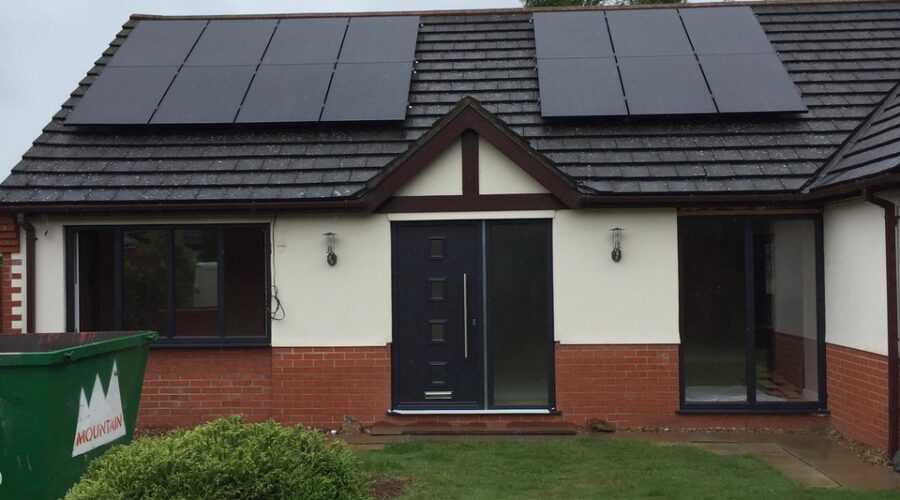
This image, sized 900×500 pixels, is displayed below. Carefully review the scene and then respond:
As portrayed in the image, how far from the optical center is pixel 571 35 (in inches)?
496

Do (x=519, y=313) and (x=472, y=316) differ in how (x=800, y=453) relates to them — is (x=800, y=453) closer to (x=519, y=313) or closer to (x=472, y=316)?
(x=519, y=313)

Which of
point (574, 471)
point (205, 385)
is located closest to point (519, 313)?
point (574, 471)

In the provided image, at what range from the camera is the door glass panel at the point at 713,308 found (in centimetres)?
991

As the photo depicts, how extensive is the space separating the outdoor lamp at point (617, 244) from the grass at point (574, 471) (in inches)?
82.2

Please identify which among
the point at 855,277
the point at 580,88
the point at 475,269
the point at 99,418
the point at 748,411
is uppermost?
the point at 580,88

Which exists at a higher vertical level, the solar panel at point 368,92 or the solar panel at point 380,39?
the solar panel at point 380,39

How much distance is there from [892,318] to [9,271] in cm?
966

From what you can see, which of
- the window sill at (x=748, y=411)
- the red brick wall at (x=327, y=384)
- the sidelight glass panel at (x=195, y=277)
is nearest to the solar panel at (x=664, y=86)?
the window sill at (x=748, y=411)

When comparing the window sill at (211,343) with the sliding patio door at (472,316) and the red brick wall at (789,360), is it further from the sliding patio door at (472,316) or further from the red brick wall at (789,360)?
the red brick wall at (789,360)

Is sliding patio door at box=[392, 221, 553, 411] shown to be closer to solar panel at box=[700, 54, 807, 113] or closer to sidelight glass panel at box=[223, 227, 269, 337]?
sidelight glass panel at box=[223, 227, 269, 337]

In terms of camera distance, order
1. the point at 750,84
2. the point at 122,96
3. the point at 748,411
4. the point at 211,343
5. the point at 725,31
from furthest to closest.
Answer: the point at 725,31
the point at 122,96
the point at 750,84
the point at 211,343
the point at 748,411

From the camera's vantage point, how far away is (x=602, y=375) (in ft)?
32.2

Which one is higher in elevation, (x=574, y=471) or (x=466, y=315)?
(x=466, y=315)

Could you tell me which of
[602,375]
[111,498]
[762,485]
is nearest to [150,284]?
[602,375]
